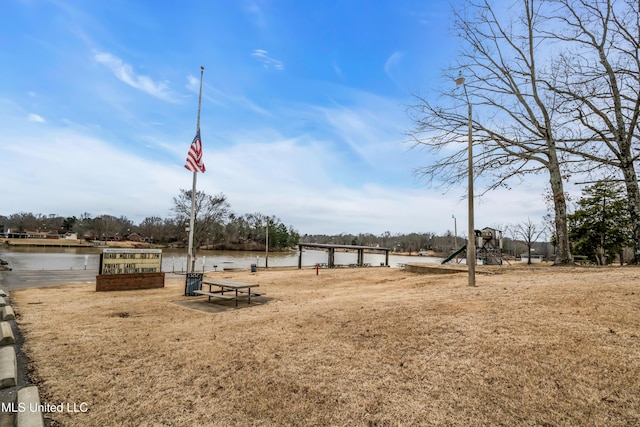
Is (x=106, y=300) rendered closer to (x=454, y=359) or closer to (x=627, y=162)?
(x=454, y=359)

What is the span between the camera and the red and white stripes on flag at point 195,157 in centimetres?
1276

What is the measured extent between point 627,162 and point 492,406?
42.5ft

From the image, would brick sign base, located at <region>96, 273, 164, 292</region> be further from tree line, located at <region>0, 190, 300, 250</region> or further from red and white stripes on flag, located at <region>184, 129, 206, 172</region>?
tree line, located at <region>0, 190, 300, 250</region>

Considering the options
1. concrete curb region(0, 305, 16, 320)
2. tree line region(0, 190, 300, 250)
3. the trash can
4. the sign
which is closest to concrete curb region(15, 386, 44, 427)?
concrete curb region(0, 305, 16, 320)

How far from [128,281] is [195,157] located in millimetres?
5203

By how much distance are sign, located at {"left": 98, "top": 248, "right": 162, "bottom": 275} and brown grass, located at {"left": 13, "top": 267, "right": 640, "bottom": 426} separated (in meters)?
6.20

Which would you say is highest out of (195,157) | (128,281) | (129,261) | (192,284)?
(195,157)

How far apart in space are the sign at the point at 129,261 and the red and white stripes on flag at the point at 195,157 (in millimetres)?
3777

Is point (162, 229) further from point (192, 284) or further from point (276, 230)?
point (192, 284)

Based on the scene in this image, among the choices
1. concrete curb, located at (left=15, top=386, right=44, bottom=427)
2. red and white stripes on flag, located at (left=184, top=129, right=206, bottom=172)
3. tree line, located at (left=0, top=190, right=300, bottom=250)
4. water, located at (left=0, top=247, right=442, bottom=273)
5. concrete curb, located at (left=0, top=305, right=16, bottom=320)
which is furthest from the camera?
tree line, located at (left=0, top=190, right=300, bottom=250)

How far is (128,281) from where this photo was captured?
478 inches

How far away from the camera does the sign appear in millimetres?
12148

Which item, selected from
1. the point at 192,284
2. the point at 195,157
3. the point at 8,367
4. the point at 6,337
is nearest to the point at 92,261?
the point at 195,157

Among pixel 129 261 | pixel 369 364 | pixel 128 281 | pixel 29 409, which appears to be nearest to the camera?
pixel 29 409
